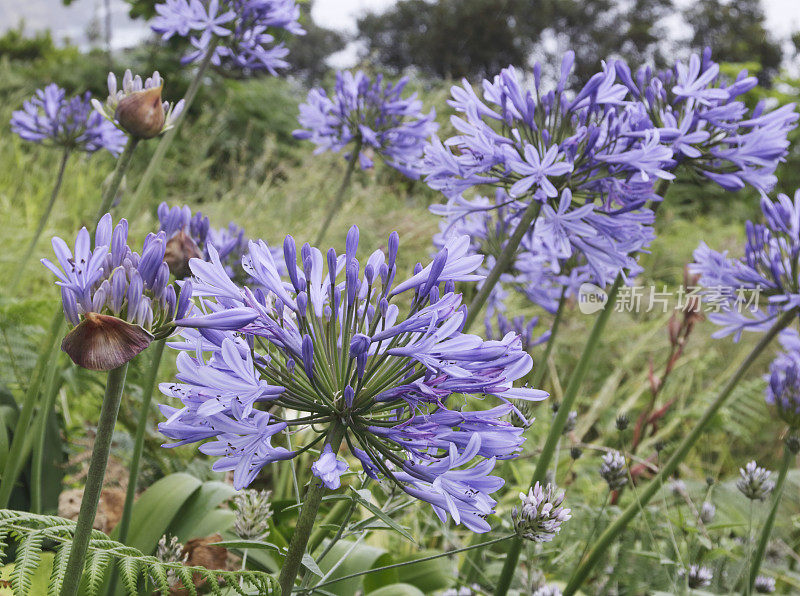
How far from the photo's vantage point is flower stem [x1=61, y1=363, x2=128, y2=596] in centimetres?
106

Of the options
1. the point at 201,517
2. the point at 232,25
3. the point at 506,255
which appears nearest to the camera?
the point at 506,255

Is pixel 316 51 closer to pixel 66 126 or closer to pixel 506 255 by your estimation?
pixel 66 126

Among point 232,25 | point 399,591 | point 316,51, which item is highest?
point 316,51

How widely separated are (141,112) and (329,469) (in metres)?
1.29

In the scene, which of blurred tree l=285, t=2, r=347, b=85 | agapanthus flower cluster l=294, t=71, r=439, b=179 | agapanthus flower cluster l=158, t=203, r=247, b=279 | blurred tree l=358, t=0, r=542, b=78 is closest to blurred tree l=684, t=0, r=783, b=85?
blurred tree l=358, t=0, r=542, b=78

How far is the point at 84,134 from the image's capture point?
10.0 ft

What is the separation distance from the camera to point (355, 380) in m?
1.23

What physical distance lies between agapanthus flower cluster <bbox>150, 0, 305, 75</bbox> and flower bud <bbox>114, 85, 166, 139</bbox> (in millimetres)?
840

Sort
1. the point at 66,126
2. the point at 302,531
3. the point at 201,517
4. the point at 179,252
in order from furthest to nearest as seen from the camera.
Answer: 1. the point at 66,126
2. the point at 201,517
3. the point at 179,252
4. the point at 302,531

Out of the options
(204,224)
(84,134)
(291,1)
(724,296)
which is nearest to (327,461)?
(204,224)

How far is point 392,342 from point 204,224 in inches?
42.7

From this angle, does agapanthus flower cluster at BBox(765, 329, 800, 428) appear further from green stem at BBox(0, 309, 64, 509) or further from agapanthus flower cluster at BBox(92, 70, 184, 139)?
green stem at BBox(0, 309, 64, 509)

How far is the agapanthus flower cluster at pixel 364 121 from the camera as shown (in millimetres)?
3111

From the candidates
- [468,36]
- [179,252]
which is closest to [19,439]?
[179,252]
